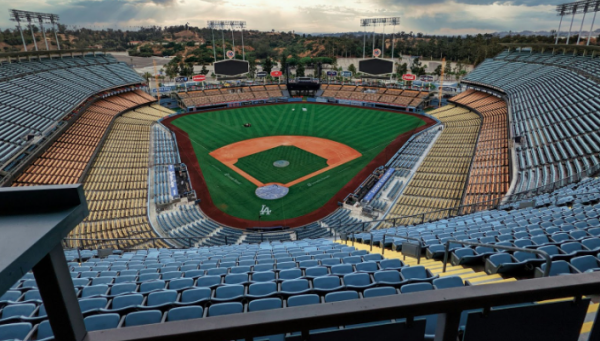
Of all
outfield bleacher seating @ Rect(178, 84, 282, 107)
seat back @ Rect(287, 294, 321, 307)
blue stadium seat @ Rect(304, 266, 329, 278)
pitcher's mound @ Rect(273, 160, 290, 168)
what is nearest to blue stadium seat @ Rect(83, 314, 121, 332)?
seat back @ Rect(287, 294, 321, 307)

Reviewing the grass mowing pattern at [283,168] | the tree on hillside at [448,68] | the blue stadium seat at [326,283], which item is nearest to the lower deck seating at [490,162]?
the blue stadium seat at [326,283]

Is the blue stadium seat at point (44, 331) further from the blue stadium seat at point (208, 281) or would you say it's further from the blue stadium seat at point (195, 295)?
the blue stadium seat at point (208, 281)

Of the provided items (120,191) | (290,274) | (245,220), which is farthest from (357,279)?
(120,191)

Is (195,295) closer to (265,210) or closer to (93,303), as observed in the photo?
(93,303)

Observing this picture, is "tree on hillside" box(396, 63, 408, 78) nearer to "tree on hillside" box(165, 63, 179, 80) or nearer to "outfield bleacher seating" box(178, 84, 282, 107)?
"outfield bleacher seating" box(178, 84, 282, 107)

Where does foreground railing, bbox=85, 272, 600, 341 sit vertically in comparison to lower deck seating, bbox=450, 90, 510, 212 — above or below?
above

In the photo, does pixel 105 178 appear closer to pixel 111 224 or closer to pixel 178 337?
pixel 111 224
